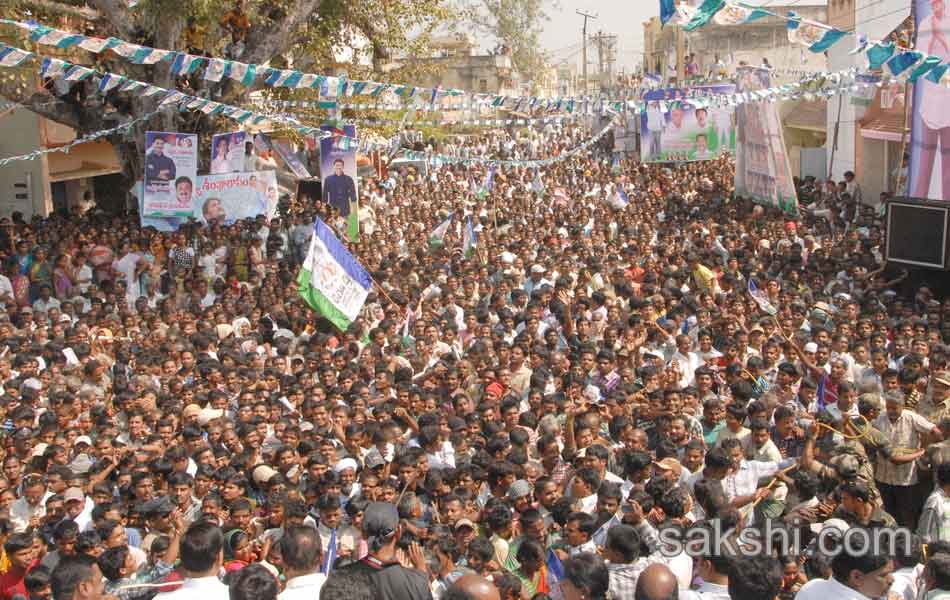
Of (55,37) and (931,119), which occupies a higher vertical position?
(55,37)

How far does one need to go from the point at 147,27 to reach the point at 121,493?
959cm

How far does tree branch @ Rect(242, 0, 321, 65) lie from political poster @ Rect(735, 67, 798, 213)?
8087 mm

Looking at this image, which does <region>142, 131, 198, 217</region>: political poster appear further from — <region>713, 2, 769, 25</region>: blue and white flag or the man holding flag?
<region>713, 2, 769, 25</region>: blue and white flag

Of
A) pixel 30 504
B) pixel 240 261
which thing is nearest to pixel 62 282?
A: pixel 240 261

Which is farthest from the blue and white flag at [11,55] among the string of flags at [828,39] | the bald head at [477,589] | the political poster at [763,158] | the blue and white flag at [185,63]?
the political poster at [763,158]

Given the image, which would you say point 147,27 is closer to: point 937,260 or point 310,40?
point 310,40

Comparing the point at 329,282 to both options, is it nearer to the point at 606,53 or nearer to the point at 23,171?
the point at 23,171

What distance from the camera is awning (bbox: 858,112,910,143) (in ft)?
62.7

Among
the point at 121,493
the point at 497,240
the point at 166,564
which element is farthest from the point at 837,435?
the point at 497,240

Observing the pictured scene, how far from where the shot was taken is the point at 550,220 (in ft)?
57.9

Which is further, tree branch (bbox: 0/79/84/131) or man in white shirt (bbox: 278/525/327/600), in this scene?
tree branch (bbox: 0/79/84/131)

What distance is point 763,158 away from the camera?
19.5 meters

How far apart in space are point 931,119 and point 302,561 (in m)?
11.2

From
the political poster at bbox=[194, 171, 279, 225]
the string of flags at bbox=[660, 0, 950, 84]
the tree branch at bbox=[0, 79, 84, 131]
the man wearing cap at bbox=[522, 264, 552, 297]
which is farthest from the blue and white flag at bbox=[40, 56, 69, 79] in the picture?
the string of flags at bbox=[660, 0, 950, 84]
